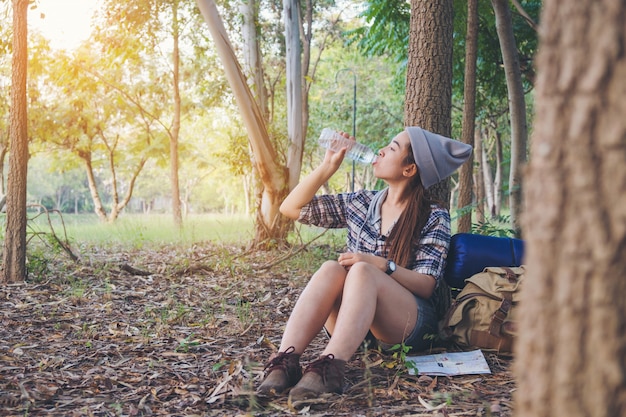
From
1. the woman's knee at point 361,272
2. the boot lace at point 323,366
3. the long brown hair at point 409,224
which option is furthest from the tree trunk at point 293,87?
the boot lace at point 323,366

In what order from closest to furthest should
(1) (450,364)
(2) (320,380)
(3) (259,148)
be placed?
(2) (320,380) → (1) (450,364) → (3) (259,148)

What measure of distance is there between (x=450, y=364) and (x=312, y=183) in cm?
136

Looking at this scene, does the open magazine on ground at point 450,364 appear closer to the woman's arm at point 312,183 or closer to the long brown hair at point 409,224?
the long brown hair at point 409,224

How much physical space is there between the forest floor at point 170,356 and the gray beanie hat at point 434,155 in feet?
3.73

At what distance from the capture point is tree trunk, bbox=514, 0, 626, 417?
1.22 metres

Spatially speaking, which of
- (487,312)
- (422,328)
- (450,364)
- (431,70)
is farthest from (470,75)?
(450,364)

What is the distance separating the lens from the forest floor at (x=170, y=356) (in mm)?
2910

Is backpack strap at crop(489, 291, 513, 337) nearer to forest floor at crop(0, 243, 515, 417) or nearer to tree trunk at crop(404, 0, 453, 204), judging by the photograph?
forest floor at crop(0, 243, 515, 417)

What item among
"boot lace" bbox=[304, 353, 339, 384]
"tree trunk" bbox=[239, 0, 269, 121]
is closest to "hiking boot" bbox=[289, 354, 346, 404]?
"boot lace" bbox=[304, 353, 339, 384]

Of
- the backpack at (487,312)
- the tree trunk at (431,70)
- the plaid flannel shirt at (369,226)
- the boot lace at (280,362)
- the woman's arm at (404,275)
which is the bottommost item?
the boot lace at (280,362)

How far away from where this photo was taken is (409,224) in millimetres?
3697

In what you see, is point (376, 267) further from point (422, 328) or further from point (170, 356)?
point (170, 356)

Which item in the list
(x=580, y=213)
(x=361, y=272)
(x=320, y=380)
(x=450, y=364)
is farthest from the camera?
(x=450, y=364)

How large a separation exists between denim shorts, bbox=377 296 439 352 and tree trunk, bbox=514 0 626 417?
7.23 feet
